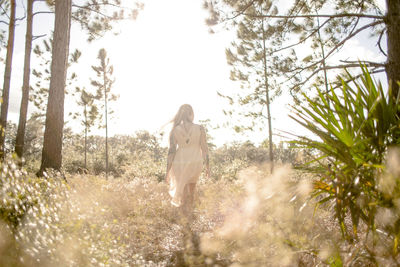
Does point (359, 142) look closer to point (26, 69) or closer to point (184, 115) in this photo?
point (184, 115)

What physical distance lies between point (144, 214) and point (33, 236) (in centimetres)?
363

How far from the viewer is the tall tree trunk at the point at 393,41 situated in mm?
2717

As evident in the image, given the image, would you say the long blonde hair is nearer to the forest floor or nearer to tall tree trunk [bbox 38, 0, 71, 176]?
the forest floor

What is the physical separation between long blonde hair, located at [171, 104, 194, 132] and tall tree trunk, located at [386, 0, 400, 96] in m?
3.23

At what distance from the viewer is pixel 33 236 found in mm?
1729

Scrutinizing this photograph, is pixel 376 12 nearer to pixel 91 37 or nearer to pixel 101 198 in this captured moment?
pixel 101 198

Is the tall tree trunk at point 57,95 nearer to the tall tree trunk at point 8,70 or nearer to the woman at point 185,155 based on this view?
the woman at point 185,155

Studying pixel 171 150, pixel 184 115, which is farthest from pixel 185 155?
pixel 184 115

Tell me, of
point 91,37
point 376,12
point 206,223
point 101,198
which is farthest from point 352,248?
point 91,37

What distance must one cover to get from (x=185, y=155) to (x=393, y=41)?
11.5 ft

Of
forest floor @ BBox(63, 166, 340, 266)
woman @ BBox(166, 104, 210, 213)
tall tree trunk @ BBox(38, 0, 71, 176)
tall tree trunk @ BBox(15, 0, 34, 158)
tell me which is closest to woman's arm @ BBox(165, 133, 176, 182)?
woman @ BBox(166, 104, 210, 213)

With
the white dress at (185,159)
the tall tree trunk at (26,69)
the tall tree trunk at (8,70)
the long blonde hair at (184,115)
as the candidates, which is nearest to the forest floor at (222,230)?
the white dress at (185,159)

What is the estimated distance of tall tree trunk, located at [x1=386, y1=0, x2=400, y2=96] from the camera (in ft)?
8.91

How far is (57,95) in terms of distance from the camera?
20.4 feet
